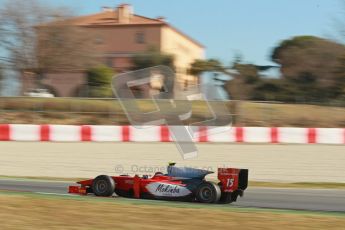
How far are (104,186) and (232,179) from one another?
1883mm

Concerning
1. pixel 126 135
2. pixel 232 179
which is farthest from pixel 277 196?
pixel 126 135

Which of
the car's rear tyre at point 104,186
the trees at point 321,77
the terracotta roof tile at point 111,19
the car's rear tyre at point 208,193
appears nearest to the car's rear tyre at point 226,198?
the car's rear tyre at point 208,193

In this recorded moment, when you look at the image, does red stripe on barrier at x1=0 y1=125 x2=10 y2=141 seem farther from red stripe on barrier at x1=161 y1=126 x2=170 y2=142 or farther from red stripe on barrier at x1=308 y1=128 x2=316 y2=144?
red stripe on barrier at x1=308 y1=128 x2=316 y2=144

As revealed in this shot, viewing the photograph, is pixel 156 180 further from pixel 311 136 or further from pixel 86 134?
pixel 311 136

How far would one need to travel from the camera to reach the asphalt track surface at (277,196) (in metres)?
8.20

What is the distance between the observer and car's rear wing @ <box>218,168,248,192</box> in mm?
7863

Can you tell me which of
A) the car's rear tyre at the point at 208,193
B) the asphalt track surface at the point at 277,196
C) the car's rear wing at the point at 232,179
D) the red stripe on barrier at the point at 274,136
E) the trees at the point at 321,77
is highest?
the trees at the point at 321,77

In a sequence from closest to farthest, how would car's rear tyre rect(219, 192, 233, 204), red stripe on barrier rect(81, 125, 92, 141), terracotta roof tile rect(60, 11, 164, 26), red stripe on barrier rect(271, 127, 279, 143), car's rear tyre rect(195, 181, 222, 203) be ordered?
1. car's rear tyre rect(195, 181, 222, 203)
2. car's rear tyre rect(219, 192, 233, 204)
3. red stripe on barrier rect(271, 127, 279, 143)
4. red stripe on barrier rect(81, 125, 92, 141)
5. terracotta roof tile rect(60, 11, 164, 26)

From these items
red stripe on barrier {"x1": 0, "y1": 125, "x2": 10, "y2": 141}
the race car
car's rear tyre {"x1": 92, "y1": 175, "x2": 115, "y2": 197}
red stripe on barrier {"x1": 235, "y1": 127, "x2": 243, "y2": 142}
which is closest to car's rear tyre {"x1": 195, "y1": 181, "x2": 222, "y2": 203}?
the race car

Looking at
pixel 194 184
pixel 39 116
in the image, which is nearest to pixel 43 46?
pixel 39 116

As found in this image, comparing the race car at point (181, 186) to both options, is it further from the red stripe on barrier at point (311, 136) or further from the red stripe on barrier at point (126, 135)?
the red stripe on barrier at point (311, 136)

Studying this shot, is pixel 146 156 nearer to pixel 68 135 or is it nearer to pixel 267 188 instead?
pixel 68 135

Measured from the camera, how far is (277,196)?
9445 millimetres

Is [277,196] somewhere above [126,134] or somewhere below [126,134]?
below
